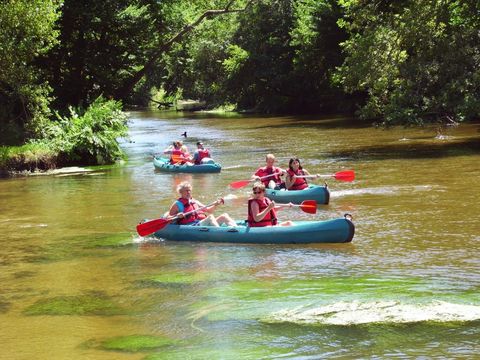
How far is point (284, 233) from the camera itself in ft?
40.5

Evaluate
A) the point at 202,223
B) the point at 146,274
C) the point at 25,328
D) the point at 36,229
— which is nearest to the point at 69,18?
the point at 36,229

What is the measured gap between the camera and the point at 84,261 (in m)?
12.0

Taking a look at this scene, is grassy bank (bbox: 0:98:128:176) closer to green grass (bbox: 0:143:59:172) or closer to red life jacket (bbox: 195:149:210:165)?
green grass (bbox: 0:143:59:172)

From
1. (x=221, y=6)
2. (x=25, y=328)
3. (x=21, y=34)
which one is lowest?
(x=25, y=328)

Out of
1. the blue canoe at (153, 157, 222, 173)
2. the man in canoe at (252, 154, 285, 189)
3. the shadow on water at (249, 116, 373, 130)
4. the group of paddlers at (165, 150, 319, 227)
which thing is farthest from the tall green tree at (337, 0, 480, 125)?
the group of paddlers at (165, 150, 319, 227)

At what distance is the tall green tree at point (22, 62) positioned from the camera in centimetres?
2406

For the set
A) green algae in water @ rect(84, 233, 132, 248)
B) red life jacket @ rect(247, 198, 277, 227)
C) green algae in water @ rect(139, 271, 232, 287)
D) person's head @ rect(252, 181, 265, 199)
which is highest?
person's head @ rect(252, 181, 265, 199)

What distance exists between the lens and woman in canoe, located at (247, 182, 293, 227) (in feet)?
40.9

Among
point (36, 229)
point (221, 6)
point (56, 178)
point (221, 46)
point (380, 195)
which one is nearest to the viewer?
point (36, 229)

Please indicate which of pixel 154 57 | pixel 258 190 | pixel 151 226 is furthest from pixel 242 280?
pixel 154 57

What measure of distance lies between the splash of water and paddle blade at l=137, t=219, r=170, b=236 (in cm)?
489

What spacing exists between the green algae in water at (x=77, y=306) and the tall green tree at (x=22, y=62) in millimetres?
15899

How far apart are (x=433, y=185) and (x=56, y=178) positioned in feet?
38.1

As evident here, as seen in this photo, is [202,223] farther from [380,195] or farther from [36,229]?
[380,195]
